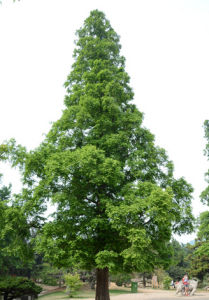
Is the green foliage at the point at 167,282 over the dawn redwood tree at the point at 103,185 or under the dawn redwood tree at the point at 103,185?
under

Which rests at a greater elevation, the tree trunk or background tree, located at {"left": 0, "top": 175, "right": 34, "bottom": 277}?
background tree, located at {"left": 0, "top": 175, "right": 34, "bottom": 277}

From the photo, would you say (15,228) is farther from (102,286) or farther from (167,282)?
(167,282)

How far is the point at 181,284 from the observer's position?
75.2ft

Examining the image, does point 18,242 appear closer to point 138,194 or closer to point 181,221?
point 138,194

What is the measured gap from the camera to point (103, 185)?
12.6 metres

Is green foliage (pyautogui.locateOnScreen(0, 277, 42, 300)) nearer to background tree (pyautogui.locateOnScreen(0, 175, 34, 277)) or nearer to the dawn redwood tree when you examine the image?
background tree (pyautogui.locateOnScreen(0, 175, 34, 277))

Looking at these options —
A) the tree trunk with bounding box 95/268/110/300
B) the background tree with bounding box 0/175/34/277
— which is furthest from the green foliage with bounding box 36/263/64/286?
the tree trunk with bounding box 95/268/110/300

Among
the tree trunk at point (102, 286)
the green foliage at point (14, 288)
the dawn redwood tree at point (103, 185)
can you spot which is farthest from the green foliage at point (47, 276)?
the dawn redwood tree at point (103, 185)

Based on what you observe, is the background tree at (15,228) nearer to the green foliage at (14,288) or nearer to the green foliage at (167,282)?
the green foliage at (14,288)

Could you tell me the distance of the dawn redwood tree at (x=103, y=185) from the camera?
1058 centimetres

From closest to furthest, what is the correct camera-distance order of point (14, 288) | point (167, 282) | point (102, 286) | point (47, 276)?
point (102, 286) < point (14, 288) < point (47, 276) < point (167, 282)

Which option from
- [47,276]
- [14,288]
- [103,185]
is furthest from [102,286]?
[47,276]

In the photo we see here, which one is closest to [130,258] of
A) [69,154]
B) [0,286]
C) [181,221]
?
[181,221]

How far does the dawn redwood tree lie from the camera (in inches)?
416
